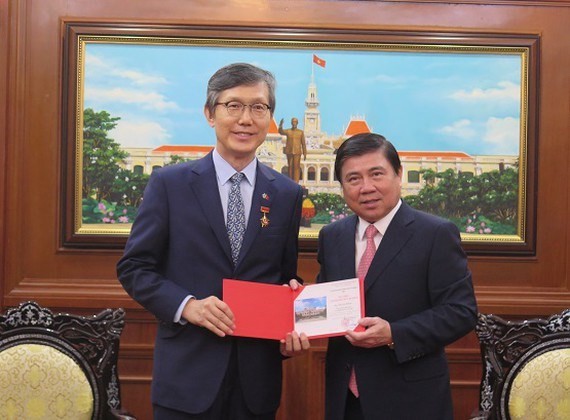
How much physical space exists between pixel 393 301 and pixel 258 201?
0.52 metres

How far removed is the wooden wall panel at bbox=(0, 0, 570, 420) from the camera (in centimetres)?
354

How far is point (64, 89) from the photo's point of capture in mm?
3537

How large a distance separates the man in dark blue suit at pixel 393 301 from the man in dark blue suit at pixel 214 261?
19 centimetres

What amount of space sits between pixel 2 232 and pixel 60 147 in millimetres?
494

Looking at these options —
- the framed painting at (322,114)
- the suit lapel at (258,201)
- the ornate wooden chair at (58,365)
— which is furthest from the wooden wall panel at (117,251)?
the suit lapel at (258,201)

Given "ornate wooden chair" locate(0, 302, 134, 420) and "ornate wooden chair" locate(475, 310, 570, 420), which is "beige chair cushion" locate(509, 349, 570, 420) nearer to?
"ornate wooden chair" locate(475, 310, 570, 420)

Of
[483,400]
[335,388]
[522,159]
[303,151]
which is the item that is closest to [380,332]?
[335,388]

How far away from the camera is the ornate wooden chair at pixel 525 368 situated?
102 inches

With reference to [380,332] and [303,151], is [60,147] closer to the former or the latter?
[303,151]

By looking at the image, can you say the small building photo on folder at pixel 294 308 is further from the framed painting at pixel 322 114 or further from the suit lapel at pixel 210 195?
the framed painting at pixel 322 114

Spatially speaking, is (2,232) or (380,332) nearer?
(380,332)

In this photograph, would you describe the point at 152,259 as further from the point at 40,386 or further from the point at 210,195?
the point at 40,386

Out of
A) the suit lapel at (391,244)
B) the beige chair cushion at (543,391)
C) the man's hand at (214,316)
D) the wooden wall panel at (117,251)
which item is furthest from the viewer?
the wooden wall panel at (117,251)

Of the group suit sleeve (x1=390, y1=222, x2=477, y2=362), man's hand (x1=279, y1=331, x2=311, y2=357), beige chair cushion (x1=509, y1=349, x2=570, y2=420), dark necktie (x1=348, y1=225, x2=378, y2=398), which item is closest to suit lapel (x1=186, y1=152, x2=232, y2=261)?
man's hand (x1=279, y1=331, x2=311, y2=357)
